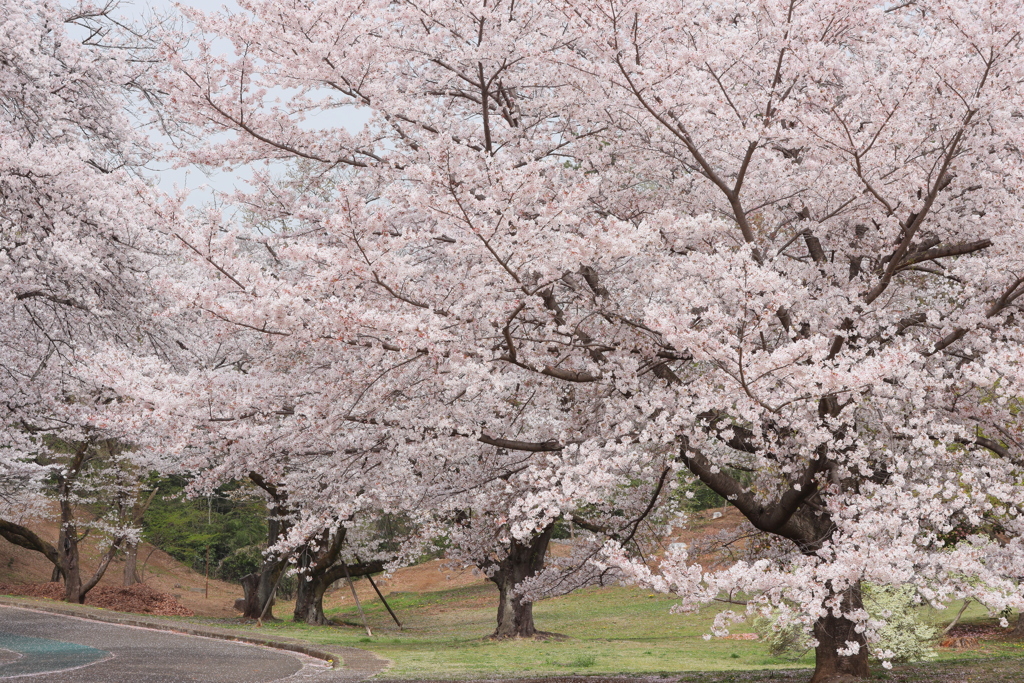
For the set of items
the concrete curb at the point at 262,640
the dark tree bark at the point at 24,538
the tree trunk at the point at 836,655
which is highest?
the dark tree bark at the point at 24,538

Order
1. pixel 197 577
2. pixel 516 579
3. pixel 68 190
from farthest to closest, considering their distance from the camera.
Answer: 1. pixel 197 577
2. pixel 516 579
3. pixel 68 190

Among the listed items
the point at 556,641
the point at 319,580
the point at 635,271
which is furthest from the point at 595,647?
the point at 635,271

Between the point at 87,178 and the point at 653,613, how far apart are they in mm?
22314

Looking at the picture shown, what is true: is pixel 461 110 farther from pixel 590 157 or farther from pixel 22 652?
pixel 22 652

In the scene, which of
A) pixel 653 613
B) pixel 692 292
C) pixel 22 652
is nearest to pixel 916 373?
pixel 692 292

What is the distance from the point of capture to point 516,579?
1798 centimetres

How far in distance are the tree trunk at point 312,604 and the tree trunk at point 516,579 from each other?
770cm

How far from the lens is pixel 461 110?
1026 centimetres

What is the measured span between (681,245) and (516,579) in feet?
39.1

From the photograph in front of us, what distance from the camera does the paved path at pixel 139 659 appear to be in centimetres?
986

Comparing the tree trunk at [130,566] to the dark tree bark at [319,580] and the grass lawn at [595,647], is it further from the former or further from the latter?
the grass lawn at [595,647]

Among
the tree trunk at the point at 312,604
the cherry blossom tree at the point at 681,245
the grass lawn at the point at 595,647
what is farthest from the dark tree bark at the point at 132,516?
the cherry blossom tree at the point at 681,245

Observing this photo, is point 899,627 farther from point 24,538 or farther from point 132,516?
point 24,538

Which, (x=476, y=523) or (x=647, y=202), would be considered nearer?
(x=647, y=202)
